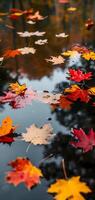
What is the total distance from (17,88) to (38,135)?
585mm

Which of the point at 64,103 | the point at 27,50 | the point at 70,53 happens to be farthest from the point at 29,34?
the point at 64,103

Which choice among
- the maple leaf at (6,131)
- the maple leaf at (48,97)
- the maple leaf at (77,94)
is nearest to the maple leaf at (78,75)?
the maple leaf at (77,94)

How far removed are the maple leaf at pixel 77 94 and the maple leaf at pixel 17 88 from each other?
0.30m

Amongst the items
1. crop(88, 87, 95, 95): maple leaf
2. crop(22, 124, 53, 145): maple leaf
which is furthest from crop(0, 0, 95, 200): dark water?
crop(88, 87, 95, 95): maple leaf

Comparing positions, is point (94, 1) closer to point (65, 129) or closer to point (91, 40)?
point (91, 40)

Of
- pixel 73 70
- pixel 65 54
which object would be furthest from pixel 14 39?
pixel 73 70

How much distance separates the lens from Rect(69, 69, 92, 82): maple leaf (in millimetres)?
2299

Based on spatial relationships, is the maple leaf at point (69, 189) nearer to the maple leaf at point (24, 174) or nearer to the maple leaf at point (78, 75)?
the maple leaf at point (24, 174)

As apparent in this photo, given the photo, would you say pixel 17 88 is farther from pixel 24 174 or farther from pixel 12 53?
pixel 24 174

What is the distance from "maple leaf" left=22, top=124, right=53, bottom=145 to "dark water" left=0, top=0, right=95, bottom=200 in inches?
1.2

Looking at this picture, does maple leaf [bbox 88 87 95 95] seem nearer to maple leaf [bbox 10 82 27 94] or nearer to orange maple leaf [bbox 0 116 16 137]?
maple leaf [bbox 10 82 27 94]

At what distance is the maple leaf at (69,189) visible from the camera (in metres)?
1.32

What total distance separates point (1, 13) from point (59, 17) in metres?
0.78

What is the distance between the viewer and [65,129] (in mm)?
1868
